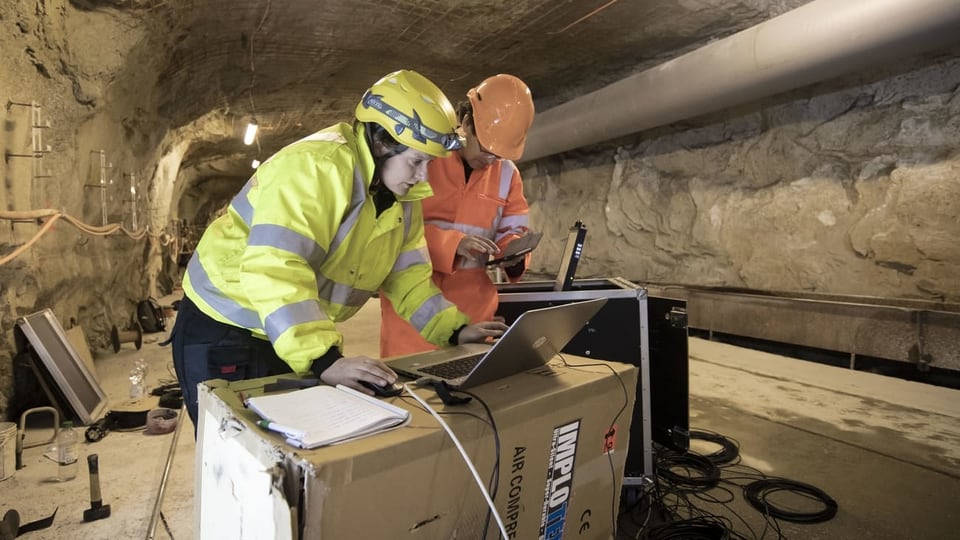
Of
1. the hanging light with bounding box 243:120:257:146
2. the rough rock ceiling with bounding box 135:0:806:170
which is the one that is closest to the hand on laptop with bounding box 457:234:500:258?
the rough rock ceiling with bounding box 135:0:806:170

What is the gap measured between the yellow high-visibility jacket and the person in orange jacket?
0.42m


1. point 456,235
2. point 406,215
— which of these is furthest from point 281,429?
point 456,235

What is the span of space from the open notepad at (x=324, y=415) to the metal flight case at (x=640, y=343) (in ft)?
4.02

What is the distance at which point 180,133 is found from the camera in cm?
653

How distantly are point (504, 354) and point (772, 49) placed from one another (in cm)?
→ 351

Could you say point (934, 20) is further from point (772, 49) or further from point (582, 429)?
point (582, 429)

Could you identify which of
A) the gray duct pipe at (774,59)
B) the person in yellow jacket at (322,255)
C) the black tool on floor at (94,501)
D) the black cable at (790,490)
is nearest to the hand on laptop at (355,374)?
the person in yellow jacket at (322,255)

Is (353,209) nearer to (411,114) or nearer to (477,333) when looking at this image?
(411,114)

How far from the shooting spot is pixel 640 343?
2.05 m

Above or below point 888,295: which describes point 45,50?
above

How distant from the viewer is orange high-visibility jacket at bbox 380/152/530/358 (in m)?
2.07

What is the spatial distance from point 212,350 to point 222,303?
0.13 m

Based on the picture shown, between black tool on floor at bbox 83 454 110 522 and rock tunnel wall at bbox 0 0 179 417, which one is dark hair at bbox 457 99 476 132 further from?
rock tunnel wall at bbox 0 0 179 417

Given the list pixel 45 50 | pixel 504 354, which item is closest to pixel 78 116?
pixel 45 50
